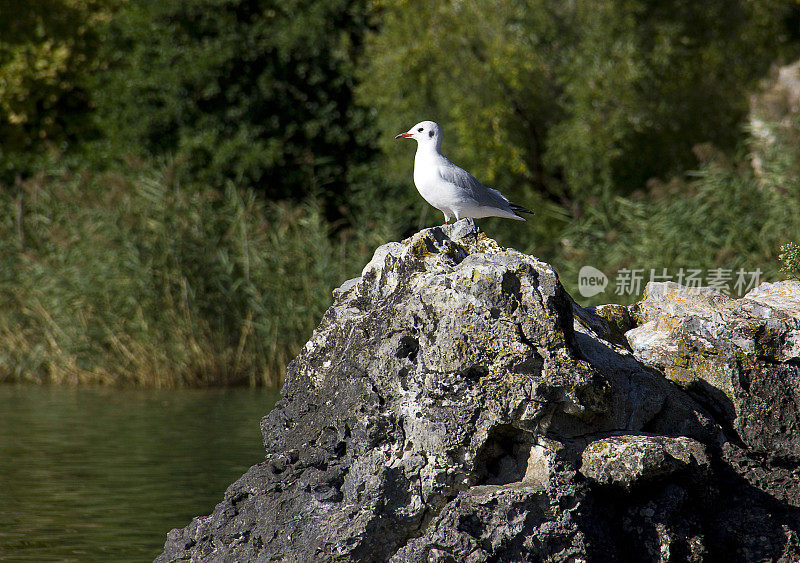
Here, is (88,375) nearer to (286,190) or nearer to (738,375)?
(286,190)

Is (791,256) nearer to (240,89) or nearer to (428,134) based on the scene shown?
(428,134)

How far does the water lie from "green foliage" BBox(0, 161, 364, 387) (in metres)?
0.38

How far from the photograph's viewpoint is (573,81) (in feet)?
51.5

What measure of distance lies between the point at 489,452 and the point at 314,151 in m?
15.1

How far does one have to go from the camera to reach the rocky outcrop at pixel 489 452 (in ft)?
11.2

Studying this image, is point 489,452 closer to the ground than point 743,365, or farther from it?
closer to the ground

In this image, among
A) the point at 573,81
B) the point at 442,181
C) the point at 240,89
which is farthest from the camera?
the point at 240,89

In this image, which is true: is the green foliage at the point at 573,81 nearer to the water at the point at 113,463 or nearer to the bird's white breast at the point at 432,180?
the water at the point at 113,463

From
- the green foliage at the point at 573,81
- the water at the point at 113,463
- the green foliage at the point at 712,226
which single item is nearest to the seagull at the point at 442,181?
the water at the point at 113,463

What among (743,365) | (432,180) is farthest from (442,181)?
(743,365)

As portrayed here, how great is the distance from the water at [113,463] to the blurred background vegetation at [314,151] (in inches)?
35.5

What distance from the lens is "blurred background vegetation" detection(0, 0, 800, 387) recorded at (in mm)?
11617

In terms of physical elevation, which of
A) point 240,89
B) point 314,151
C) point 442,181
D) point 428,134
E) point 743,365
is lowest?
point 743,365

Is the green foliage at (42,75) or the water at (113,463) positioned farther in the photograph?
the green foliage at (42,75)
